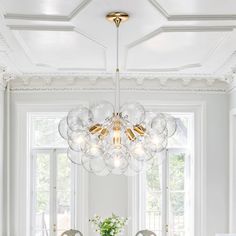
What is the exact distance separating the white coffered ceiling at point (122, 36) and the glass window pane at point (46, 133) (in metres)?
0.88

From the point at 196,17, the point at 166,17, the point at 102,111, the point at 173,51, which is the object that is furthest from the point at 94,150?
the point at 173,51

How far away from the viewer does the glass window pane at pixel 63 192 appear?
6094 mm

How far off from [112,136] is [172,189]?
2913 millimetres

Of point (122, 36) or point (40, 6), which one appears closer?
point (40, 6)

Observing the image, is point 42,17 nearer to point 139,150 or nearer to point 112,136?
point 112,136

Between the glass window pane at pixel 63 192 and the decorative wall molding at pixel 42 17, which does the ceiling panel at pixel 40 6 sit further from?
the glass window pane at pixel 63 192

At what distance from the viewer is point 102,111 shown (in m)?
3.46

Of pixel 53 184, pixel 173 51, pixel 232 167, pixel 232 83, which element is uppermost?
pixel 173 51

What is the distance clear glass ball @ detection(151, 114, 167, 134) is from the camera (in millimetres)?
3584

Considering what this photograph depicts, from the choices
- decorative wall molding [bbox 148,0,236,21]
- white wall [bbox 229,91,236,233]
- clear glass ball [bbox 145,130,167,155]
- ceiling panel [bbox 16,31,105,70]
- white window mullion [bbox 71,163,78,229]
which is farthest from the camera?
white window mullion [bbox 71,163,78,229]

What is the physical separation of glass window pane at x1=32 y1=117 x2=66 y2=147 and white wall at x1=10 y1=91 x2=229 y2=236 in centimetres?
40

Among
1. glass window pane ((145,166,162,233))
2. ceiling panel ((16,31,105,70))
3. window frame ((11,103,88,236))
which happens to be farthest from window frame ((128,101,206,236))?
ceiling panel ((16,31,105,70))

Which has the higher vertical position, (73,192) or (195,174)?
(195,174)

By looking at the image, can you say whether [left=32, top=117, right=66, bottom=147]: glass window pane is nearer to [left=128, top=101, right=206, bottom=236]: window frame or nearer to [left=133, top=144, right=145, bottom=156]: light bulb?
[left=128, top=101, right=206, bottom=236]: window frame
